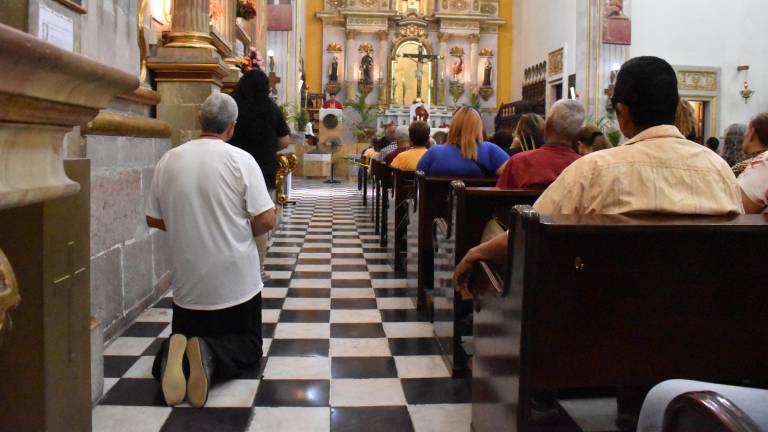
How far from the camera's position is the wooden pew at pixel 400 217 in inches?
227

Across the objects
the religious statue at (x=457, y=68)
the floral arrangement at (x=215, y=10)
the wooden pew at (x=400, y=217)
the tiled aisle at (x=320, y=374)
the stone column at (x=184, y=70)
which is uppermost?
the religious statue at (x=457, y=68)

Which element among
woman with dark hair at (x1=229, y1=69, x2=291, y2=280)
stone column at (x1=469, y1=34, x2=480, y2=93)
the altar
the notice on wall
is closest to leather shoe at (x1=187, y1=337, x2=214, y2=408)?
the notice on wall

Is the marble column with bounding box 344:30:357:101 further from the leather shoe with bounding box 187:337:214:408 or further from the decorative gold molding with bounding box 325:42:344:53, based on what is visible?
the leather shoe with bounding box 187:337:214:408

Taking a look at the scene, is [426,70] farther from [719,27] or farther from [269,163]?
→ [269,163]

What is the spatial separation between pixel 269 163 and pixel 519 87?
18.8 metres

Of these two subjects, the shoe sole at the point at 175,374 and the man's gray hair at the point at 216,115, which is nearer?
the shoe sole at the point at 175,374

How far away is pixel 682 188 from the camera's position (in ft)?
6.52

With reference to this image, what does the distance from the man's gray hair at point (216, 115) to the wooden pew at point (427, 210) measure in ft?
5.02

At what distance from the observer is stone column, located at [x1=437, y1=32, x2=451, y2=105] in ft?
75.3

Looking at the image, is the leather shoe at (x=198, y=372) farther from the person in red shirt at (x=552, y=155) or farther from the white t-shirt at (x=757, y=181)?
the white t-shirt at (x=757, y=181)

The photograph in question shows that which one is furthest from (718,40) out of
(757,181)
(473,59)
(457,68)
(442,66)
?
(757,181)

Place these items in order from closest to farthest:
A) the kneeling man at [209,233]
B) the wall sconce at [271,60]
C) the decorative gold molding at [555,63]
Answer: the kneeling man at [209,233] < the wall sconce at [271,60] < the decorative gold molding at [555,63]

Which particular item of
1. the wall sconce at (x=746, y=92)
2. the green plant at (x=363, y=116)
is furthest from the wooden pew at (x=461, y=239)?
the green plant at (x=363, y=116)

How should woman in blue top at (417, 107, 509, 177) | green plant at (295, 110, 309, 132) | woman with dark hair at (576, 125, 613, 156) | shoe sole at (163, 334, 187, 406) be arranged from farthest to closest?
green plant at (295, 110, 309, 132) < woman with dark hair at (576, 125, 613, 156) < woman in blue top at (417, 107, 509, 177) < shoe sole at (163, 334, 187, 406)
